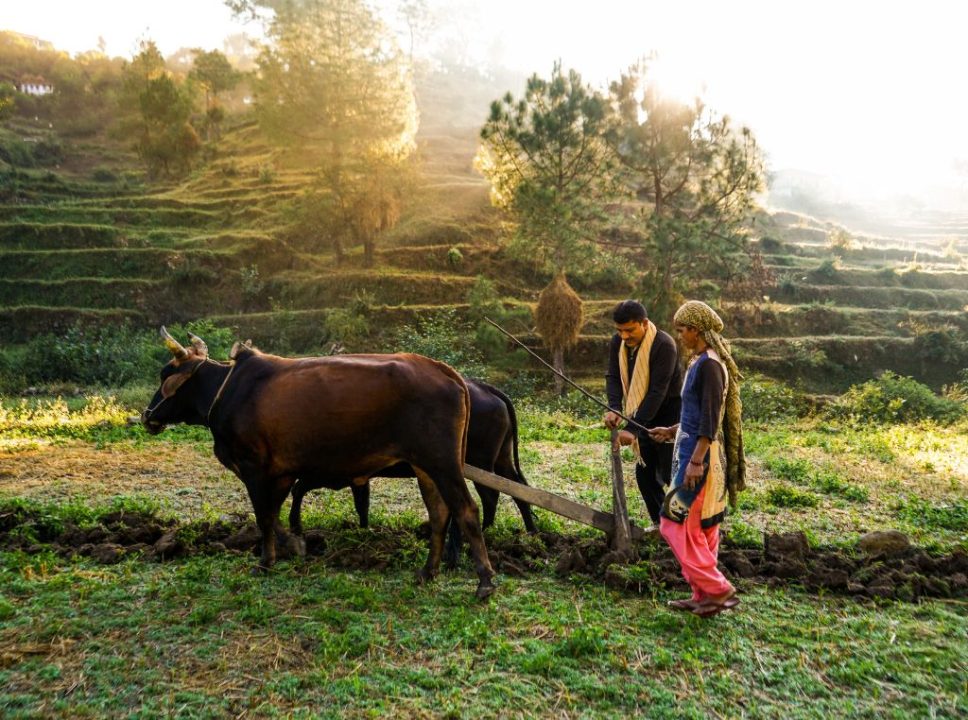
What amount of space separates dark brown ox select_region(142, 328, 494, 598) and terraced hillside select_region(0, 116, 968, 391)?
52.7 ft

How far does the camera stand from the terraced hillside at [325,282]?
22328 mm

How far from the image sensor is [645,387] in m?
5.12

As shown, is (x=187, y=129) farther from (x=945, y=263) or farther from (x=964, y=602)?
(x=945, y=263)

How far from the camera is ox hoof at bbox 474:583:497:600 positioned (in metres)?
4.39

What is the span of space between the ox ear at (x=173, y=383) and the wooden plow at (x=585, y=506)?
8.01 ft

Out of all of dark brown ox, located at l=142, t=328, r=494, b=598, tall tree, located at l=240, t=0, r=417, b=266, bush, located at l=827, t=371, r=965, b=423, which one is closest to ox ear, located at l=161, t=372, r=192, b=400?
dark brown ox, located at l=142, t=328, r=494, b=598

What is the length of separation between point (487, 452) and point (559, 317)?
1409 centimetres

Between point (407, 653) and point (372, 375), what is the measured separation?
190 centimetres

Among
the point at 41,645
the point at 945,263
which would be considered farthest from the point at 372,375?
the point at 945,263

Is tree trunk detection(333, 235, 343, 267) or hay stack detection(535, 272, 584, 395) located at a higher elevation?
tree trunk detection(333, 235, 343, 267)

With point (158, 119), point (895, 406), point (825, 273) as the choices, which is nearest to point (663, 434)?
point (895, 406)

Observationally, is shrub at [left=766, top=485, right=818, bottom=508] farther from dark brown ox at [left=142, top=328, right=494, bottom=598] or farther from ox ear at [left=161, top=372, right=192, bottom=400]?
ox ear at [left=161, top=372, right=192, bottom=400]

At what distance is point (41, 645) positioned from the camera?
145 inches

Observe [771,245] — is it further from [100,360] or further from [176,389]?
[176,389]
